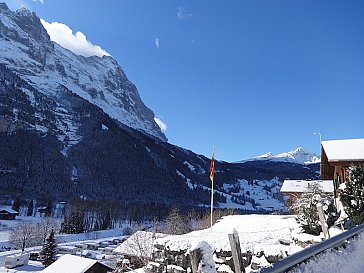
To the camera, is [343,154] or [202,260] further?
[343,154]

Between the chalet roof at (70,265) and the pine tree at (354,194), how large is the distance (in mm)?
23125

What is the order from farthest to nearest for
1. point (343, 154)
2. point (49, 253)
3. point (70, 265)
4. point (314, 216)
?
point (49, 253)
point (70, 265)
point (343, 154)
point (314, 216)

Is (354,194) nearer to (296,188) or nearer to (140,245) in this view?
(140,245)

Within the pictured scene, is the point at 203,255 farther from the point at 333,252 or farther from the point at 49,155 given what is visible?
the point at 49,155

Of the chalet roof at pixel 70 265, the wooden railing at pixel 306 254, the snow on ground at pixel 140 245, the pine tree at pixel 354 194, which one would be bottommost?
the chalet roof at pixel 70 265

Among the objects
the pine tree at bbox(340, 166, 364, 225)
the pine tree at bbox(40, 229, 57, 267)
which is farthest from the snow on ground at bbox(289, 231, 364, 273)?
the pine tree at bbox(40, 229, 57, 267)

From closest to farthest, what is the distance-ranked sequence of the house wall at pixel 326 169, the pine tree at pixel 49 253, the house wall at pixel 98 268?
the house wall at pixel 326 169
the house wall at pixel 98 268
the pine tree at pixel 49 253

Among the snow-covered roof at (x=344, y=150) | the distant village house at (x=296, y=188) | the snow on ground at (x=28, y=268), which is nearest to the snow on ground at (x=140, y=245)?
the snow-covered roof at (x=344, y=150)

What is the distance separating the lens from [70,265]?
28984mm

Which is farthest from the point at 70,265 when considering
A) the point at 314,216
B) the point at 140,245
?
the point at 314,216

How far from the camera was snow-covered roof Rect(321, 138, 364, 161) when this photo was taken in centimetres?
1964

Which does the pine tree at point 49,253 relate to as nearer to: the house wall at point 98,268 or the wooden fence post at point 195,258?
the house wall at point 98,268

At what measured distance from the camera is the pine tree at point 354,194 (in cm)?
1389

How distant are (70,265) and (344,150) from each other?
24.5 metres
